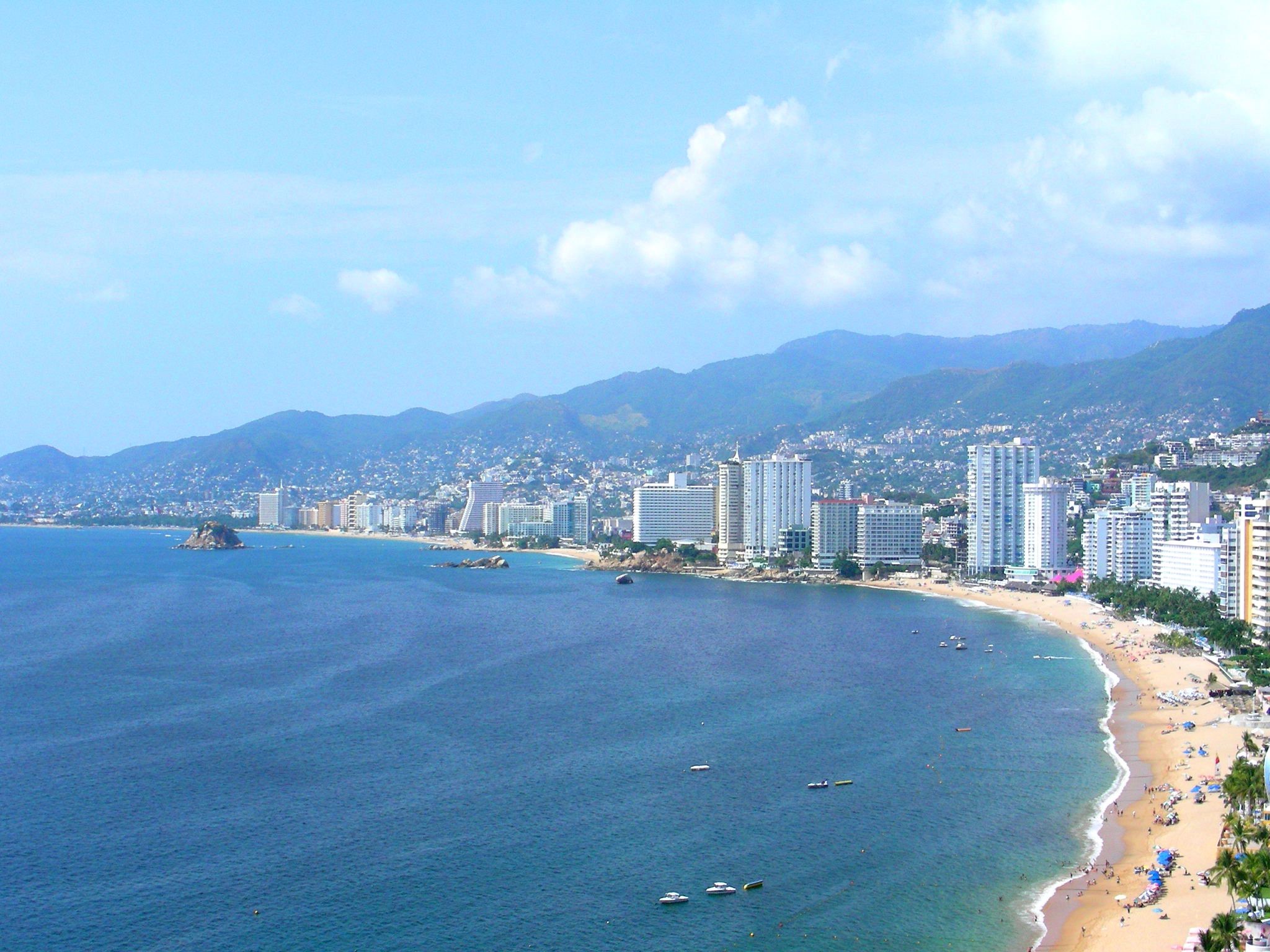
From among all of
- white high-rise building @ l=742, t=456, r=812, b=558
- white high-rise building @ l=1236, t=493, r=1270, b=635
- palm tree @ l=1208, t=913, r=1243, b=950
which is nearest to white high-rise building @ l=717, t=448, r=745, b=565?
white high-rise building @ l=742, t=456, r=812, b=558

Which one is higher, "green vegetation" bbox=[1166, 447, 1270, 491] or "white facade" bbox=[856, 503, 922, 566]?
"green vegetation" bbox=[1166, 447, 1270, 491]

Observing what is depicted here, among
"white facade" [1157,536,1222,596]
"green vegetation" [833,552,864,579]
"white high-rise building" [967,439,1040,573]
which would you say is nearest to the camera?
"white facade" [1157,536,1222,596]

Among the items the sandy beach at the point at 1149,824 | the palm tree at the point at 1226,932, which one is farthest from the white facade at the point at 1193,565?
the palm tree at the point at 1226,932

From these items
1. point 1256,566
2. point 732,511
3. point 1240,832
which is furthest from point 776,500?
point 1240,832

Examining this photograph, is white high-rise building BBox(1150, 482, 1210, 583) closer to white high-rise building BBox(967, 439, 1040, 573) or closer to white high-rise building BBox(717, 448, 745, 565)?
white high-rise building BBox(967, 439, 1040, 573)

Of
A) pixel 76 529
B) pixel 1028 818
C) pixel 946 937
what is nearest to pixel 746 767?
pixel 1028 818

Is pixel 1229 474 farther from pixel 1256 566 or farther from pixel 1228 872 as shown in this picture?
pixel 1228 872
